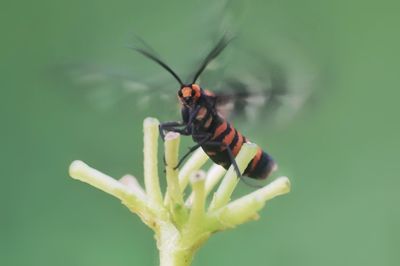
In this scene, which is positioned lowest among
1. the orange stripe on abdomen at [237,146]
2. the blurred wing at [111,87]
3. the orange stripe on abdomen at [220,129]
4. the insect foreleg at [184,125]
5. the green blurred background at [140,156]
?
the orange stripe on abdomen at [237,146]

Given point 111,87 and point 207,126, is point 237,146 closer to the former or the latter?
point 207,126

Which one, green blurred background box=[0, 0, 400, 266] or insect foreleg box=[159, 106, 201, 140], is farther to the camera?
green blurred background box=[0, 0, 400, 266]

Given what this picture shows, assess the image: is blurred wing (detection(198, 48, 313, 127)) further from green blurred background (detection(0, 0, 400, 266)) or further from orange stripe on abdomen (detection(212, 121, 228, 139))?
green blurred background (detection(0, 0, 400, 266))

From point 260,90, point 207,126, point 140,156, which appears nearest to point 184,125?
point 207,126

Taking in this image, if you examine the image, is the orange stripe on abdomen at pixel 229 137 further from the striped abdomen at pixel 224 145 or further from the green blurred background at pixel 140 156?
the green blurred background at pixel 140 156

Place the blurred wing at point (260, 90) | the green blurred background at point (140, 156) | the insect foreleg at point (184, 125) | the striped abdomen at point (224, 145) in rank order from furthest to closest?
the green blurred background at point (140, 156) → the insect foreleg at point (184, 125) → the striped abdomen at point (224, 145) → the blurred wing at point (260, 90)

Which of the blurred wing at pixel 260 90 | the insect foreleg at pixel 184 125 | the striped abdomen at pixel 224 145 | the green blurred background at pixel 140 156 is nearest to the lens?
the blurred wing at pixel 260 90

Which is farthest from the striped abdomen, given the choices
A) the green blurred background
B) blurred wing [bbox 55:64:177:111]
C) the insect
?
the green blurred background

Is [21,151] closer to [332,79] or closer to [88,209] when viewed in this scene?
[88,209]

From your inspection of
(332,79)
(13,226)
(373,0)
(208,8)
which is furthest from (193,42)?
(373,0)

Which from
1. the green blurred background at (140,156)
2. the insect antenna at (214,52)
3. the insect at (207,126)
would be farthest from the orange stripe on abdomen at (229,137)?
the green blurred background at (140,156)
